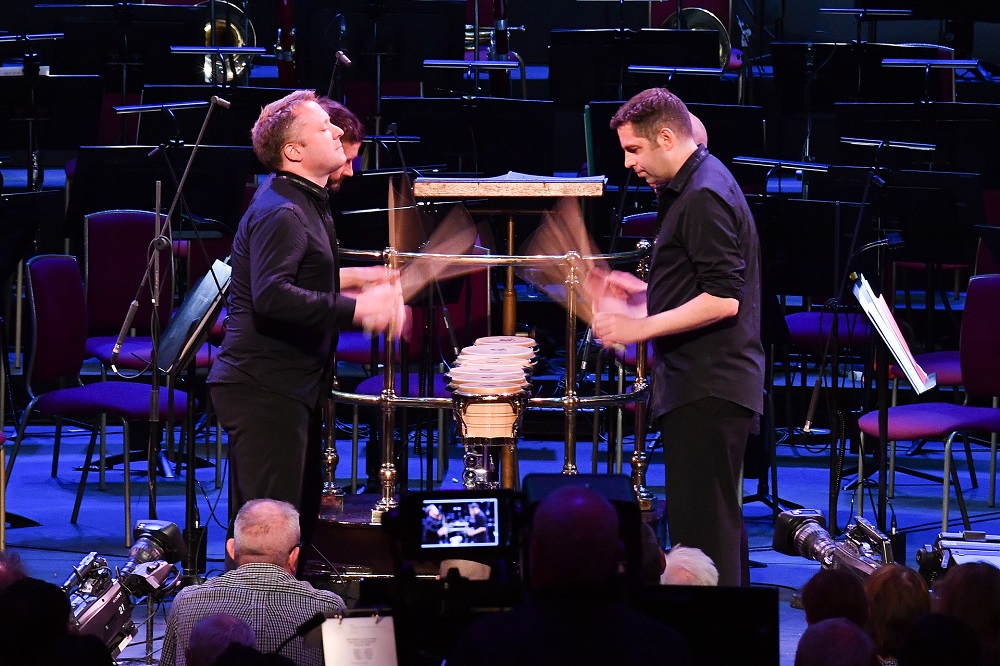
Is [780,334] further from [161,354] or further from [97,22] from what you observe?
[97,22]

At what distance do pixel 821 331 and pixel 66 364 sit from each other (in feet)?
11.4

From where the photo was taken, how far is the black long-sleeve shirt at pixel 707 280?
410 centimetres

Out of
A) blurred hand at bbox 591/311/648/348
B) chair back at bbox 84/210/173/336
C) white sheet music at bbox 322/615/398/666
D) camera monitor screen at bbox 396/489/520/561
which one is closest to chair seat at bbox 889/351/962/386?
blurred hand at bbox 591/311/648/348

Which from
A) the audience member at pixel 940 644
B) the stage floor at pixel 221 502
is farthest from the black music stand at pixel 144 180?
the audience member at pixel 940 644

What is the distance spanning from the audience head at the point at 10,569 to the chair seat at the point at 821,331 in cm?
434

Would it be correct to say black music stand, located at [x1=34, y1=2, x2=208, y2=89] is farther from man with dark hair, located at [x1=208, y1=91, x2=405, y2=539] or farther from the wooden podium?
the wooden podium

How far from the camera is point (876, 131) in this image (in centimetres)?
815

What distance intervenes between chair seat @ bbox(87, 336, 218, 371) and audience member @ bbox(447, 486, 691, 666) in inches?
160

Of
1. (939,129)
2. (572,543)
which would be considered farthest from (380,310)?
(939,129)

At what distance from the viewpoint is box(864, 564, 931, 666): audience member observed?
3014 mm

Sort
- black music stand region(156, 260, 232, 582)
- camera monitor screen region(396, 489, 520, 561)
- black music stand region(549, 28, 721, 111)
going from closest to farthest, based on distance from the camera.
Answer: camera monitor screen region(396, 489, 520, 561)
black music stand region(156, 260, 232, 582)
black music stand region(549, 28, 721, 111)

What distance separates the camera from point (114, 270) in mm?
6938

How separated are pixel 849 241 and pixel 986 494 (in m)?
1.48

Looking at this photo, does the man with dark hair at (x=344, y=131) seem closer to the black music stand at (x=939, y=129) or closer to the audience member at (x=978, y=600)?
the audience member at (x=978, y=600)
